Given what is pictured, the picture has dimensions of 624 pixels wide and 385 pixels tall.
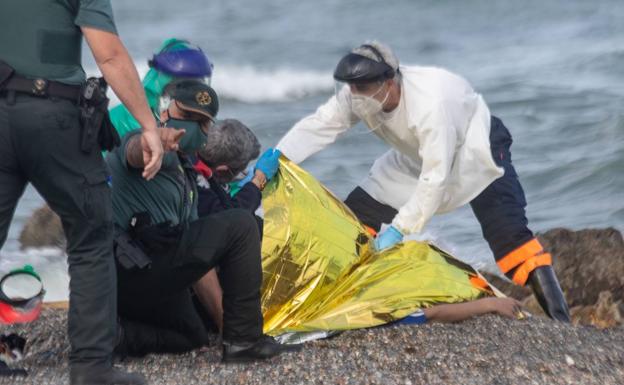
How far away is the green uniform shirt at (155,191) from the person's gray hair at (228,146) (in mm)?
487

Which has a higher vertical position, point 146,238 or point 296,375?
point 146,238

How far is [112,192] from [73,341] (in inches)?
23.1

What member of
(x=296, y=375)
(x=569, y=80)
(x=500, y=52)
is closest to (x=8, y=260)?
(x=296, y=375)

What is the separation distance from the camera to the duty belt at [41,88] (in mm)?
3426

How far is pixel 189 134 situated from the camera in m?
4.05

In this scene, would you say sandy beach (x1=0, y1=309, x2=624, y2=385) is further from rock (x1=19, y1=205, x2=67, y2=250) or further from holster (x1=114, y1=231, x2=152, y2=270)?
rock (x1=19, y1=205, x2=67, y2=250)

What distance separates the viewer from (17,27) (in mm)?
→ 3416

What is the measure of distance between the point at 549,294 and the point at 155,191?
7.82ft

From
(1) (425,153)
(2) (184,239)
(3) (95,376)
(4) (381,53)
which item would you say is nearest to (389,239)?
(1) (425,153)

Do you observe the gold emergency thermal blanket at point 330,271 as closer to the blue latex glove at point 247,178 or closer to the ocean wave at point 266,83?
the blue latex glove at point 247,178

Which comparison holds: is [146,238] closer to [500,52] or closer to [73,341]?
[73,341]

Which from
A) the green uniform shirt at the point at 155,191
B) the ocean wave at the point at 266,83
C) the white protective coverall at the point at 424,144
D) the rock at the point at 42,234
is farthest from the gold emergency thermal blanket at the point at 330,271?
the ocean wave at the point at 266,83

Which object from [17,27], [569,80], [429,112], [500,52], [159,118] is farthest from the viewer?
[500,52]

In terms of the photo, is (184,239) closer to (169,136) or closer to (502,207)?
(169,136)
